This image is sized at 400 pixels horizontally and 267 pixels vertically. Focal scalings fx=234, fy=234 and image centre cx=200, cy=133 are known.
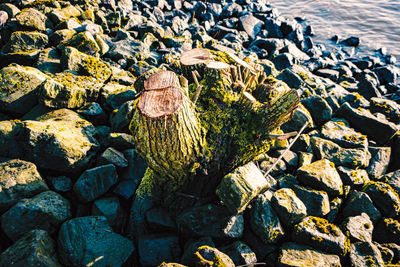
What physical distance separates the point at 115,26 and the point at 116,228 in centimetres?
719

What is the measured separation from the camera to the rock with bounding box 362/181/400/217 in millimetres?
3754

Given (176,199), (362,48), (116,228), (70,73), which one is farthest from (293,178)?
(362,48)

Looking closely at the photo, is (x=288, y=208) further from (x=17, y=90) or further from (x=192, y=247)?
(x=17, y=90)

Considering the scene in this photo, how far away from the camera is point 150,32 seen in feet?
25.7

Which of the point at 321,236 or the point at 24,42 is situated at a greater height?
the point at 24,42

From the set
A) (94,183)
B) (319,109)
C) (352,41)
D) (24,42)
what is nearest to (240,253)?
(94,183)

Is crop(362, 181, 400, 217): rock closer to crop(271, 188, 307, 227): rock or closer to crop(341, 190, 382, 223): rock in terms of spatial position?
crop(341, 190, 382, 223): rock

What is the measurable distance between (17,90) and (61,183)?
2.30 m

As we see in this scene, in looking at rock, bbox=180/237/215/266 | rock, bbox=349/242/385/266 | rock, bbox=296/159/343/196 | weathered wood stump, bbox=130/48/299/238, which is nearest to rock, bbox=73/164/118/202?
weathered wood stump, bbox=130/48/299/238

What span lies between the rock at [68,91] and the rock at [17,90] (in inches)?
16.4

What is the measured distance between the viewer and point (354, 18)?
13375 millimetres

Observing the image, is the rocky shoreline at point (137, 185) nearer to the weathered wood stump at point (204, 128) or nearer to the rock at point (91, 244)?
the rock at point (91, 244)

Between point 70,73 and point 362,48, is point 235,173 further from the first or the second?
point 362,48

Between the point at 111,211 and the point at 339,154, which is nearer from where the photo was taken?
the point at 111,211
